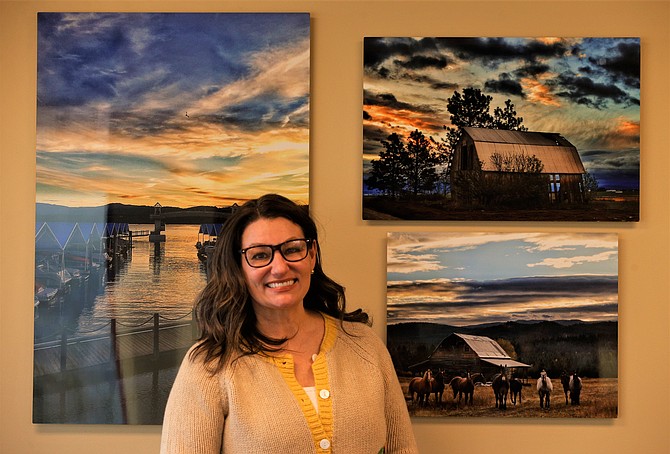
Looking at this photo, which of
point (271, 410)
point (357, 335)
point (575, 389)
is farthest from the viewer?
point (575, 389)

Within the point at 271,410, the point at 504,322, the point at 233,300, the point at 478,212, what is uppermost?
the point at 478,212

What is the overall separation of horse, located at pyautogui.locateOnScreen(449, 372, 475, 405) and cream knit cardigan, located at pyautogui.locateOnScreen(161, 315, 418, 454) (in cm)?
46

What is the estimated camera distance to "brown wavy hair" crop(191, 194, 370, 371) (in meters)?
1.64

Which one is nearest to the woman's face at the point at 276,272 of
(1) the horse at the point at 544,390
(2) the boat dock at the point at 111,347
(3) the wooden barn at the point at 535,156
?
(2) the boat dock at the point at 111,347

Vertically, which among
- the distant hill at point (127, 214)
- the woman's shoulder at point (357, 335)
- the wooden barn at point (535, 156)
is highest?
the wooden barn at point (535, 156)

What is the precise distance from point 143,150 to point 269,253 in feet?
2.34

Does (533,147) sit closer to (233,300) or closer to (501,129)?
(501,129)

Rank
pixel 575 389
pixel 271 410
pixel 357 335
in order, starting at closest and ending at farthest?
pixel 271 410, pixel 357 335, pixel 575 389

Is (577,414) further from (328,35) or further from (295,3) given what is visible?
(295,3)

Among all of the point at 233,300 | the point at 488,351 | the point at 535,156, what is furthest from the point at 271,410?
the point at 535,156

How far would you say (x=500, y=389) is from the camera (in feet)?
6.88

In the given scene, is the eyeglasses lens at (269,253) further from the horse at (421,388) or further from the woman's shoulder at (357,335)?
the horse at (421,388)

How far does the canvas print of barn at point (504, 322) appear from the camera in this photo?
2094 millimetres

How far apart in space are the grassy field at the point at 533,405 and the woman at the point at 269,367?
38cm
